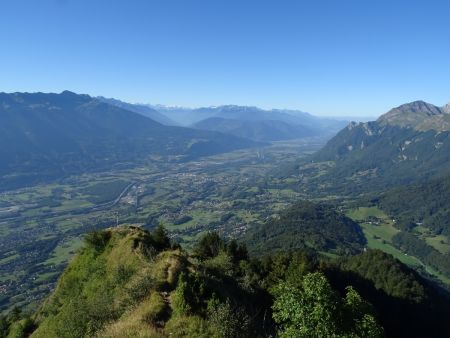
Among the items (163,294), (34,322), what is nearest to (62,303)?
(34,322)

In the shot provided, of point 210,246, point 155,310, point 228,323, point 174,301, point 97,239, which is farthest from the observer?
point 210,246

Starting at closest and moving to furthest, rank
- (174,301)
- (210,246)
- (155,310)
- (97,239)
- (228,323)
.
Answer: (228,323), (155,310), (174,301), (97,239), (210,246)

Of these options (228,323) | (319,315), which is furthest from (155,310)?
(319,315)

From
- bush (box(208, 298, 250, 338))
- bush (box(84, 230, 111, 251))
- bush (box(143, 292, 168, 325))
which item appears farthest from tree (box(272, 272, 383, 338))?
bush (box(84, 230, 111, 251))

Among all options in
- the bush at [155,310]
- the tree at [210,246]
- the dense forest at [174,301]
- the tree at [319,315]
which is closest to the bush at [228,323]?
the dense forest at [174,301]

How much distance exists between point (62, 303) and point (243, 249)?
41.1 meters

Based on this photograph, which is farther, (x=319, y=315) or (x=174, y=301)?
(x=174, y=301)

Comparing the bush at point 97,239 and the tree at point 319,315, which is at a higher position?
the tree at point 319,315

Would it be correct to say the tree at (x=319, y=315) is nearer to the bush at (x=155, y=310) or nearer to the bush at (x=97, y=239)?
the bush at (x=155, y=310)

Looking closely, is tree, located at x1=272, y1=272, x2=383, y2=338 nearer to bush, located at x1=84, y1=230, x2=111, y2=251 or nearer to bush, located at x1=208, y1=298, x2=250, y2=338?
bush, located at x1=208, y1=298, x2=250, y2=338

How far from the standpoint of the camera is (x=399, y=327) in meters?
91.1

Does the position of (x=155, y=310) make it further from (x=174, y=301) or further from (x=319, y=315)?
(x=319, y=315)

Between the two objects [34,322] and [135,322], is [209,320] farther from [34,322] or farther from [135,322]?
[34,322]

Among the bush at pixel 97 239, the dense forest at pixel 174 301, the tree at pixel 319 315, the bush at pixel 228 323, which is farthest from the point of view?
the bush at pixel 97 239
